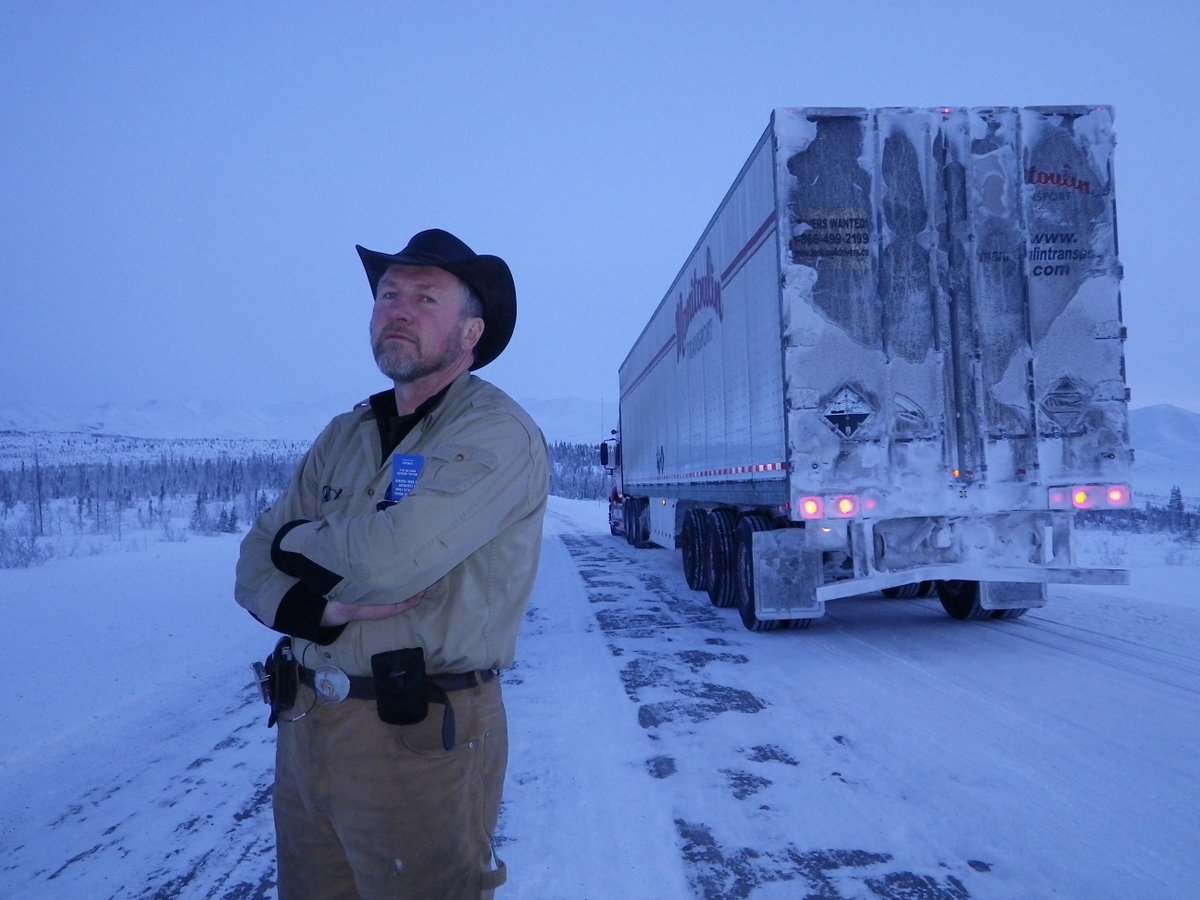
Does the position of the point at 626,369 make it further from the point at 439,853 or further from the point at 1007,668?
the point at 439,853

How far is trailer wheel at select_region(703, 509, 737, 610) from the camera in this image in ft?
31.2

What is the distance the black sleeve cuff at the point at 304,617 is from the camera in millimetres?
2027

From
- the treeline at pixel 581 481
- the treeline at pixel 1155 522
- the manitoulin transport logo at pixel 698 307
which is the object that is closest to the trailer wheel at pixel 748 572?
the manitoulin transport logo at pixel 698 307

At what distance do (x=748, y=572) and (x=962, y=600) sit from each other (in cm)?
243

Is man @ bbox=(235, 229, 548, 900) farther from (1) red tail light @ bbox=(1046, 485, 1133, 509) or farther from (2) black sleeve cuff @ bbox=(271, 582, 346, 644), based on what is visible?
(1) red tail light @ bbox=(1046, 485, 1133, 509)

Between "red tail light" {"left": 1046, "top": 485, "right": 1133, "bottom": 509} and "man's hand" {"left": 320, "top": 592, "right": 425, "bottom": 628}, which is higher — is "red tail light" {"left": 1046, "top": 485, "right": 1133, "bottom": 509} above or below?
above

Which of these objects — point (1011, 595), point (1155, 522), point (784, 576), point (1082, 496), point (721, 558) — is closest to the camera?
point (1082, 496)

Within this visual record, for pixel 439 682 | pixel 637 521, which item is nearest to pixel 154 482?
pixel 637 521

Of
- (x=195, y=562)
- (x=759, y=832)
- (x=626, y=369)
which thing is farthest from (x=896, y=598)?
(x=195, y=562)

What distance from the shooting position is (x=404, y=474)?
A: 6.98 ft

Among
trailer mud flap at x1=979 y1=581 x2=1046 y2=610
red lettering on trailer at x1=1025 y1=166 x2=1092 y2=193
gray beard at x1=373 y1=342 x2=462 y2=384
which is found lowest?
trailer mud flap at x1=979 y1=581 x2=1046 y2=610

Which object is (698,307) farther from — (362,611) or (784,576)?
(362,611)

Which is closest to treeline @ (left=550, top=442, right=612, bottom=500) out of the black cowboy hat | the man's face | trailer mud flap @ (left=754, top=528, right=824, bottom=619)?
trailer mud flap @ (left=754, top=528, right=824, bottom=619)

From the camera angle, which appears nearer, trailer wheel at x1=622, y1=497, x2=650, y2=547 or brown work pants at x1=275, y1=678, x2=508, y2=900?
brown work pants at x1=275, y1=678, x2=508, y2=900
